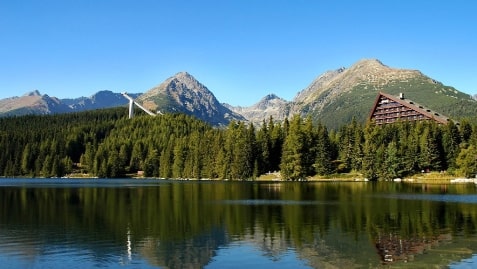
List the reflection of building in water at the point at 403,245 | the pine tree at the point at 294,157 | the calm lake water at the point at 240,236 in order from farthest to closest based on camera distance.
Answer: the pine tree at the point at 294,157 → the reflection of building in water at the point at 403,245 → the calm lake water at the point at 240,236

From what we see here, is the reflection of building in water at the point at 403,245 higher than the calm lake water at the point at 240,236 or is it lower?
lower

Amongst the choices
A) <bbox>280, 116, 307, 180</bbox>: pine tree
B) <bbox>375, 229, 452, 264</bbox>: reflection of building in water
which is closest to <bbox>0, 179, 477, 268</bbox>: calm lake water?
<bbox>375, 229, 452, 264</bbox>: reflection of building in water

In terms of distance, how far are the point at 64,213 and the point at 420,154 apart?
121795mm

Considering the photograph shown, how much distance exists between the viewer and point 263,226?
2012 inches

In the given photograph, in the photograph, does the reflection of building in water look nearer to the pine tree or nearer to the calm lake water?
the calm lake water

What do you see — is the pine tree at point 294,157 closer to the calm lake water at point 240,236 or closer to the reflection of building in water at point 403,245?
the calm lake water at point 240,236

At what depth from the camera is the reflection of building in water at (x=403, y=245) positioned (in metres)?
35.5

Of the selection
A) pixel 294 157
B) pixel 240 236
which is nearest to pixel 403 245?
pixel 240 236

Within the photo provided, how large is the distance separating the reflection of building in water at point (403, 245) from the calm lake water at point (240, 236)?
7cm

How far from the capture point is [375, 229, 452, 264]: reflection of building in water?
35.5m

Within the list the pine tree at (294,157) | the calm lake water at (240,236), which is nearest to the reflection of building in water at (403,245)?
the calm lake water at (240,236)

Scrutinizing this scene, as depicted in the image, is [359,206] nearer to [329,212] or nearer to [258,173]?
[329,212]

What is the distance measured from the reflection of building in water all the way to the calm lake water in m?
0.07

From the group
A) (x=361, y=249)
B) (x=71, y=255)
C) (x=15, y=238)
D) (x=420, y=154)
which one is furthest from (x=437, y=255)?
(x=420, y=154)
